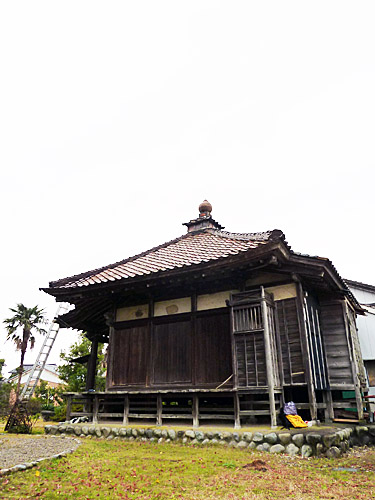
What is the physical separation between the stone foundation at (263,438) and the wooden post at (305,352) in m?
0.75

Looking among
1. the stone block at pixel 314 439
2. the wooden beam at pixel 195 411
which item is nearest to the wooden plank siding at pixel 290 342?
the stone block at pixel 314 439

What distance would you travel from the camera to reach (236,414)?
26.5 ft

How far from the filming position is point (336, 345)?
418 inches

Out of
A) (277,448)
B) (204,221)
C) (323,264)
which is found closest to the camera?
(277,448)

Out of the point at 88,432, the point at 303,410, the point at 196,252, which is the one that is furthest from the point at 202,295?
the point at 88,432

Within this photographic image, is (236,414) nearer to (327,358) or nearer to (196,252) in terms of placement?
(327,358)

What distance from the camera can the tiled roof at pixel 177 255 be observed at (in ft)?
33.1

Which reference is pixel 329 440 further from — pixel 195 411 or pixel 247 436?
pixel 195 411

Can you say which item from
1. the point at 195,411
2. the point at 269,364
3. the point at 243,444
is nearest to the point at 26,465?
the point at 243,444

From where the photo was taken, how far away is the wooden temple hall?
852cm

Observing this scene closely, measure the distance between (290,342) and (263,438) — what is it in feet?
8.39

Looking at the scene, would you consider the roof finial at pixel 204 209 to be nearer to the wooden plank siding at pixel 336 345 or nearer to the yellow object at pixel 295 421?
the wooden plank siding at pixel 336 345

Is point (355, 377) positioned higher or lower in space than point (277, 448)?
higher

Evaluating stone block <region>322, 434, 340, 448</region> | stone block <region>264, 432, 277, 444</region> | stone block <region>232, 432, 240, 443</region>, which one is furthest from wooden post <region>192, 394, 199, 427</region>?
stone block <region>322, 434, 340, 448</region>
